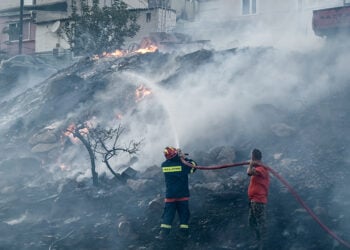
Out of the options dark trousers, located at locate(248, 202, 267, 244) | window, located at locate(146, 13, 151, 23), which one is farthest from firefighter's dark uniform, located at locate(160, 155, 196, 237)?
window, located at locate(146, 13, 151, 23)

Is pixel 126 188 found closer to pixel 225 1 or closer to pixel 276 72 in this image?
pixel 276 72

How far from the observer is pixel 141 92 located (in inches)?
588

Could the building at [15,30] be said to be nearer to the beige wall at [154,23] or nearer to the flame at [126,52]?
the beige wall at [154,23]

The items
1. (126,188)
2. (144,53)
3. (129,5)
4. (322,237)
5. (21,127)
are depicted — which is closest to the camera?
(322,237)

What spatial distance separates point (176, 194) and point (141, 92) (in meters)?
7.87

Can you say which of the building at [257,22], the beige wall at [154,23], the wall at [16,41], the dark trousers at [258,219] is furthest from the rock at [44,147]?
the wall at [16,41]

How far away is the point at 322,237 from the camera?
22.8 ft

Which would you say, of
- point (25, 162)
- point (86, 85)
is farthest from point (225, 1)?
point (25, 162)

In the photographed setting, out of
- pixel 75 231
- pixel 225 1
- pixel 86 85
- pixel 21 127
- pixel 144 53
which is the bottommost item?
pixel 75 231

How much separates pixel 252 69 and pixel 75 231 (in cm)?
854

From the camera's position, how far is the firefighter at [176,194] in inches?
295

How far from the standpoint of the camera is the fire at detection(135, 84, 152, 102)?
14.7 metres

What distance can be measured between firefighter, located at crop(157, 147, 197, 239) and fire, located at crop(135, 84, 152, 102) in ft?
23.6

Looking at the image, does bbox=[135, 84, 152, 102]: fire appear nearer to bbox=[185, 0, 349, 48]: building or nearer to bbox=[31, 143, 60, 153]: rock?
bbox=[31, 143, 60, 153]: rock
